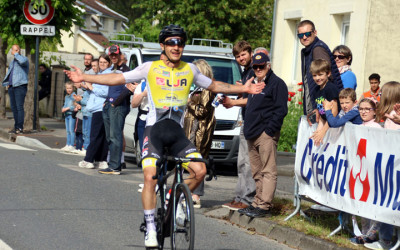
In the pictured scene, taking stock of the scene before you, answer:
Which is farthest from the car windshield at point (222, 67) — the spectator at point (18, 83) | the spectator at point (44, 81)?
the spectator at point (44, 81)

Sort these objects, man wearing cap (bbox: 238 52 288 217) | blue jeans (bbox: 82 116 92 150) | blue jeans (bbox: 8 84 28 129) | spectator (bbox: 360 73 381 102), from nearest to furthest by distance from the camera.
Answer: man wearing cap (bbox: 238 52 288 217)
spectator (bbox: 360 73 381 102)
blue jeans (bbox: 82 116 92 150)
blue jeans (bbox: 8 84 28 129)

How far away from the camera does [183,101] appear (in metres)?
7.35

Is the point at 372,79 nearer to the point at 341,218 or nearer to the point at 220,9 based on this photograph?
the point at 341,218

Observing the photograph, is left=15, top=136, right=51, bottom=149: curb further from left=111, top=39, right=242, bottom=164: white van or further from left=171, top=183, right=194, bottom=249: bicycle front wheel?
left=171, top=183, right=194, bottom=249: bicycle front wheel

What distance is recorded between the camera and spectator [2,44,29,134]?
1900 centimetres

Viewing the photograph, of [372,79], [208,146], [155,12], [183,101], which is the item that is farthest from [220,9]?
[183,101]

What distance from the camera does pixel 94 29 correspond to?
98.4 meters

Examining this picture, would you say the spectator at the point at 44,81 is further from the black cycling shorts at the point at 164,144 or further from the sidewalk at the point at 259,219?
the black cycling shorts at the point at 164,144

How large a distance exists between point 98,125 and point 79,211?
4287 millimetres

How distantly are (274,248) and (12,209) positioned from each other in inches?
129

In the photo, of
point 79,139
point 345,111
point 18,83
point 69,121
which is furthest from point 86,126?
point 345,111

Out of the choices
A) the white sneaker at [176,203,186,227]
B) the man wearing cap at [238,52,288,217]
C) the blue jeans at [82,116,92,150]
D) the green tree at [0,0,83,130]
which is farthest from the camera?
the green tree at [0,0,83,130]

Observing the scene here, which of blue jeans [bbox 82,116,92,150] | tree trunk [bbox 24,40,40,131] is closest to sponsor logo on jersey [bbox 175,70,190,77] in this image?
blue jeans [bbox 82,116,92,150]

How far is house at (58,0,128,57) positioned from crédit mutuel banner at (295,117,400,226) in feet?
213
